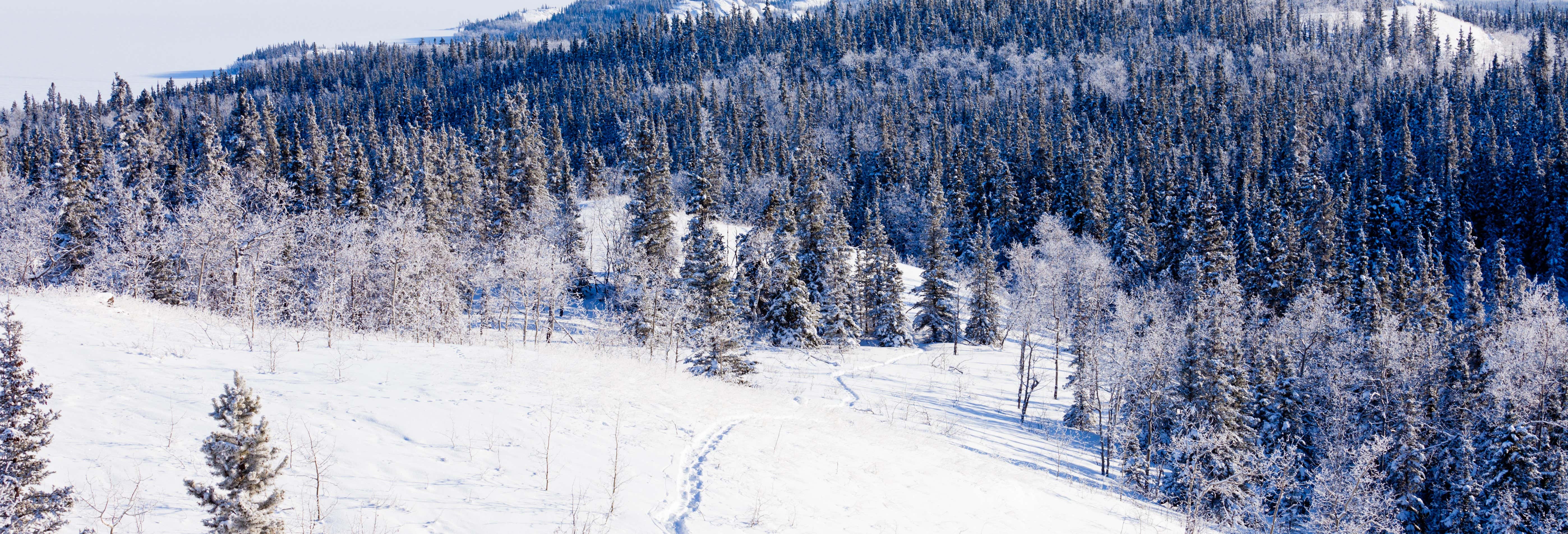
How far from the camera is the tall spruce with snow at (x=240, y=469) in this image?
6.40m

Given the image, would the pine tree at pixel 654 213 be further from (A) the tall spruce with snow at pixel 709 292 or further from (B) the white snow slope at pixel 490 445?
(B) the white snow slope at pixel 490 445

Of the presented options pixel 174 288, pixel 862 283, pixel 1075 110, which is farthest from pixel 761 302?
pixel 1075 110

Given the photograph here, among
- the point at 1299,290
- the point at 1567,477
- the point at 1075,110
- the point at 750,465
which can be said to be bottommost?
the point at 1567,477

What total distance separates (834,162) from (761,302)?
7755 cm

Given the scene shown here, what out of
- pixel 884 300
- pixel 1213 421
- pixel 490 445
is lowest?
pixel 1213 421

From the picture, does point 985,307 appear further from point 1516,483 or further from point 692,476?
point 692,476

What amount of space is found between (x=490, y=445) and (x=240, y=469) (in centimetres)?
584

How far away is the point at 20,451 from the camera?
6219 mm

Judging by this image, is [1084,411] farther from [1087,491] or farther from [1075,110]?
[1075,110]

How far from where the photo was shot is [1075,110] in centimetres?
15738

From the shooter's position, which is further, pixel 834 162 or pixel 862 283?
pixel 834 162

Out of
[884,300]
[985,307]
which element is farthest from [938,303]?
[884,300]

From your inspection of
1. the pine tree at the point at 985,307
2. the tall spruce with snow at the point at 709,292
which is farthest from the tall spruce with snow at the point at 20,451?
the pine tree at the point at 985,307

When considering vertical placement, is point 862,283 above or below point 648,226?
below
